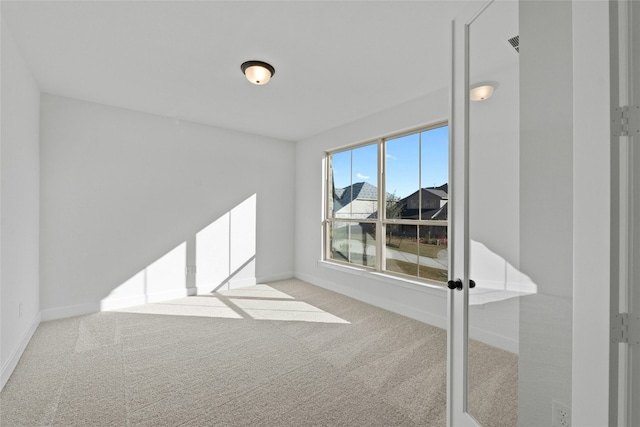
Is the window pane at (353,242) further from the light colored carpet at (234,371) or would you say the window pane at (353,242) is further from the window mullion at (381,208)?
the light colored carpet at (234,371)

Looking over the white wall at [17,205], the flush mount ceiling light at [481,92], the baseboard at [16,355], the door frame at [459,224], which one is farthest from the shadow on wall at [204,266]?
the flush mount ceiling light at [481,92]

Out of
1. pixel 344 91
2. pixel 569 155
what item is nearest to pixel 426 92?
pixel 344 91

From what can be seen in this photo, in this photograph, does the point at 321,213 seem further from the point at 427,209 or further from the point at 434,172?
the point at 434,172

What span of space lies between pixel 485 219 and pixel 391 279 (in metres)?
2.39

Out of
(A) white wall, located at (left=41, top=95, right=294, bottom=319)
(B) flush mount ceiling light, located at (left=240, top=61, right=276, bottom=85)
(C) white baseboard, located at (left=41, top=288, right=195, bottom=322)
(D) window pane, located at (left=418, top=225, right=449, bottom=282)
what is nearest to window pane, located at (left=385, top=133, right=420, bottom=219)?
(D) window pane, located at (left=418, top=225, right=449, bottom=282)

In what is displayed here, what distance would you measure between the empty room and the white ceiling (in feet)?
0.08

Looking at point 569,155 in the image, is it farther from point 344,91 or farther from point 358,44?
point 344,91

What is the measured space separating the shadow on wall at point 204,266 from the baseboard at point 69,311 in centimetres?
9

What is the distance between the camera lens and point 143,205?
12.8ft

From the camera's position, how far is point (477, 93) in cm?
149

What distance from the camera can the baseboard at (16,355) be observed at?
2084 millimetres

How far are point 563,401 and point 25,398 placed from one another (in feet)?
10.0

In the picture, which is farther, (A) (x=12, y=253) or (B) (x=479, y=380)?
(A) (x=12, y=253)

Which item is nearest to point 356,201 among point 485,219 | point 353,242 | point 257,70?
point 353,242
